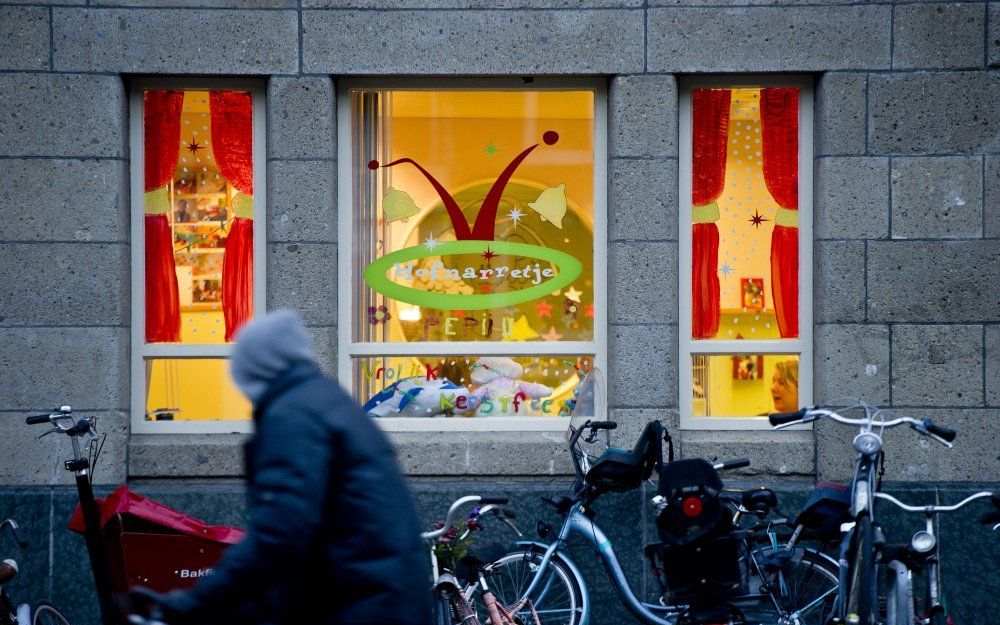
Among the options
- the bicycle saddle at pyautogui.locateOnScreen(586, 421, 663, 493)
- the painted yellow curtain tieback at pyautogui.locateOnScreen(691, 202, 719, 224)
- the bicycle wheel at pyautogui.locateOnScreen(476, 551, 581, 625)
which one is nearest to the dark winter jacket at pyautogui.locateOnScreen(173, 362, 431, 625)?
A: the bicycle saddle at pyautogui.locateOnScreen(586, 421, 663, 493)

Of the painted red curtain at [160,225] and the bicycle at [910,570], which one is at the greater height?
the painted red curtain at [160,225]

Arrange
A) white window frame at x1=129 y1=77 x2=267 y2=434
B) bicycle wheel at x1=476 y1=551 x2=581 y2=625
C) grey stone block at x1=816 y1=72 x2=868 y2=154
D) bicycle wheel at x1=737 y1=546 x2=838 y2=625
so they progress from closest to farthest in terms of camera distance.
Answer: bicycle wheel at x1=737 y1=546 x2=838 y2=625 < bicycle wheel at x1=476 y1=551 x2=581 y2=625 < grey stone block at x1=816 y1=72 x2=868 y2=154 < white window frame at x1=129 y1=77 x2=267 y2=434

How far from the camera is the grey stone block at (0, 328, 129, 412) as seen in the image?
23.7 feet

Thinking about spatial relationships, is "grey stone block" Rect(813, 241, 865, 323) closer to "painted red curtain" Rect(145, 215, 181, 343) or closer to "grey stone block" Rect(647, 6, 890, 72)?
"grey stone block" Rect(647, 6, 890, 72)

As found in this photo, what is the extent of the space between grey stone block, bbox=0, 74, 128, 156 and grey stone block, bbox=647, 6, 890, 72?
135 inches

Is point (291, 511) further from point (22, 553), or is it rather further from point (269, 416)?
point (22, 553)

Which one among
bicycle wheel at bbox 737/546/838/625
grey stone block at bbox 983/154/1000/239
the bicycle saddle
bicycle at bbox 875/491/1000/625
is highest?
grey stone block at bbox 983/154/1000/239

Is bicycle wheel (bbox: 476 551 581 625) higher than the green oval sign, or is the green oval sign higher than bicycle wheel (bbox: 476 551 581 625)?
the green oval sign

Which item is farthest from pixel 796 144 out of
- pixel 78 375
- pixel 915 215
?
pixel 78 375

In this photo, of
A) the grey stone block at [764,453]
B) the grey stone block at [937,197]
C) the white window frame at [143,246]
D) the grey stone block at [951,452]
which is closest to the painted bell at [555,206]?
the grey stone block at [764,453]

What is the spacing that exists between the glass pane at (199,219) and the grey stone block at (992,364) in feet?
15.4

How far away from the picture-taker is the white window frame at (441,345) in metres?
7.60

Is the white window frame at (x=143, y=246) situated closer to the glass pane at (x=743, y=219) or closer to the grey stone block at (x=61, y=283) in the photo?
the grey stone block at (x=61, y=283)

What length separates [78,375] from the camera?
727cm
